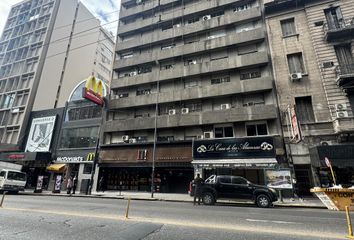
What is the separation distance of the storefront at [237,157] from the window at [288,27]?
11681 mm

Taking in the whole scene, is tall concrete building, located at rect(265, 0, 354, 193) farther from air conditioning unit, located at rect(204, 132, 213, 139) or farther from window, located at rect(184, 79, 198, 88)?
window, located at rect(184, 79, 198, 88)

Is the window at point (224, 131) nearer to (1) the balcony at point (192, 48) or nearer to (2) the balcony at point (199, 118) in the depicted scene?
(2) the balcony at point (199, 118)

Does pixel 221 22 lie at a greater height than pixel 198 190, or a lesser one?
greater

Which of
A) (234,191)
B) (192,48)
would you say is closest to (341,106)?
(234,191)

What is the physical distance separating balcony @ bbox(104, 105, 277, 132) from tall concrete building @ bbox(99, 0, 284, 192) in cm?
9

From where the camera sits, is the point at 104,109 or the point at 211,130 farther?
the point at 104,109

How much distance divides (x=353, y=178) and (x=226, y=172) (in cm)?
983

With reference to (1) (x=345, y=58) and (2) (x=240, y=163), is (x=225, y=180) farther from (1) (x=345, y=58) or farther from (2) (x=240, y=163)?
(1) (x=345, y=58)

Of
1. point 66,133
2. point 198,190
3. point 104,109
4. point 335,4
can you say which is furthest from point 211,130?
point 66,133

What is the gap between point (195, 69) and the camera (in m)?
23.3

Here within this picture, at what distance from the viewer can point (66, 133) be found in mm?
28578

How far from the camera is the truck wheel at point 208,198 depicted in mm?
12836

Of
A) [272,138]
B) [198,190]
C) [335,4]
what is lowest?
[198,190]

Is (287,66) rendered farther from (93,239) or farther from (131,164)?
(93,239)
